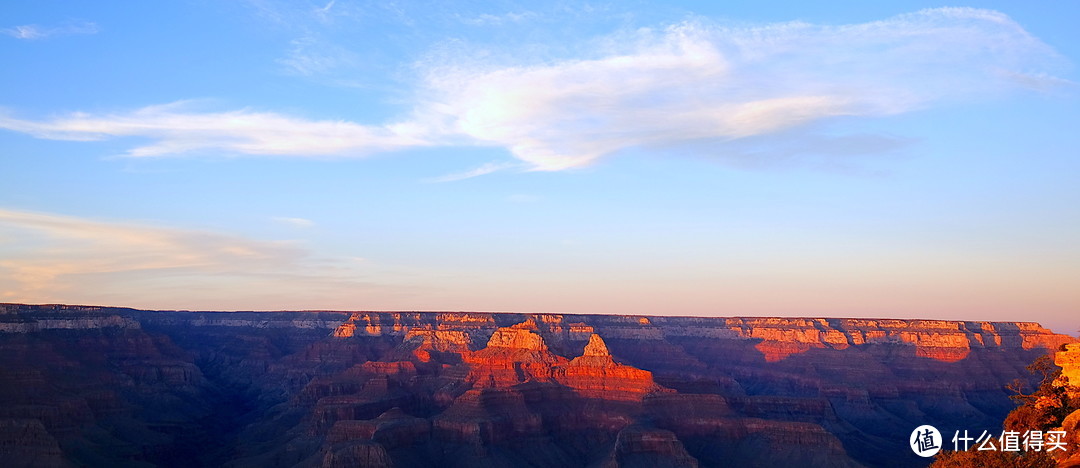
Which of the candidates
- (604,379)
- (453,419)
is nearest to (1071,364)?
(453,419)

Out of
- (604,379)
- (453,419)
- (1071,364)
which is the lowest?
(453,419)

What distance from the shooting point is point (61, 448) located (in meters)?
127

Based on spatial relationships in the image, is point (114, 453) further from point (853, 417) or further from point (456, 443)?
point (853, 417)

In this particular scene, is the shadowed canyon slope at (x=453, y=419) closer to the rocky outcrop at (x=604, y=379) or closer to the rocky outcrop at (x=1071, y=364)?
the rocky outcrop at (x=604, y=379)

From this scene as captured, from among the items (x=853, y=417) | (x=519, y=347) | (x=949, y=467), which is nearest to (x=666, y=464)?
(x=519, y=347)

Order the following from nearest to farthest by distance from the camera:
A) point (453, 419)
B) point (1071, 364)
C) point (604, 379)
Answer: point (1071, 364), point (453, 419), point (604, 379)

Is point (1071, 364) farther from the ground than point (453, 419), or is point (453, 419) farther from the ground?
point (1071, 364)

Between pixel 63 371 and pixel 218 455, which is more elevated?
pixel 63 371

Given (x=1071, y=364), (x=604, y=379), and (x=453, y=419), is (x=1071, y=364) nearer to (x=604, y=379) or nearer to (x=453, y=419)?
(x=453, y=419)

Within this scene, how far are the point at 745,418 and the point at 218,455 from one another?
76395mm

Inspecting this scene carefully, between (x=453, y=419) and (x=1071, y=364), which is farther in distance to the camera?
(x=453, y=419)

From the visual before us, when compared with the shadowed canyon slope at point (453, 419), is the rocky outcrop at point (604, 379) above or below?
above

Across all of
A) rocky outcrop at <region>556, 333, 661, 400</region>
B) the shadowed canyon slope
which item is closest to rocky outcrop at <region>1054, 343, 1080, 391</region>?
the shadowed canyon slope

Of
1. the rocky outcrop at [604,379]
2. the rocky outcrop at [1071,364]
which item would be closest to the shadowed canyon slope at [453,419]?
the rocky outcrop at [604,379]
